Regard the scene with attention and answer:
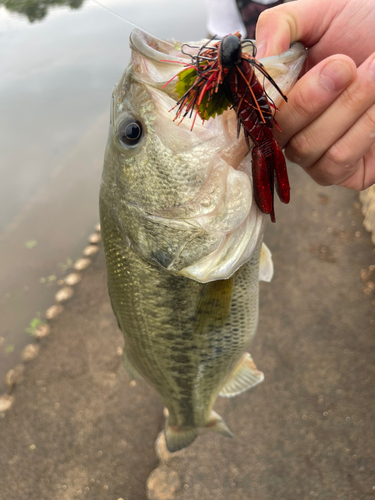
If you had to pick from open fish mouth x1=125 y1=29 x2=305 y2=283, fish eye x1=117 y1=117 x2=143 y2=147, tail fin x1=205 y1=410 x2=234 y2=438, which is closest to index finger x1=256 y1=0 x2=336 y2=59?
open fish mouth x1=125 y1=29 x2=305 y2=283

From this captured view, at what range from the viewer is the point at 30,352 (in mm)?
3180

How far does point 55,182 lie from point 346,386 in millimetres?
4881

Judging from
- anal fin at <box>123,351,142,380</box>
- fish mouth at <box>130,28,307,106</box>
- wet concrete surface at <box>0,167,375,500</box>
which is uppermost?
fish mouth at <box>130,28,307,106</box>

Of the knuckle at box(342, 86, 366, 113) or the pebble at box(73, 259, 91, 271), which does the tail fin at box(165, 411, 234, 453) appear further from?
the pebble at box(73, 259, 91, 271)

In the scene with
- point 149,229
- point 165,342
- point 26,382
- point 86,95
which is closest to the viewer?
point 149,229

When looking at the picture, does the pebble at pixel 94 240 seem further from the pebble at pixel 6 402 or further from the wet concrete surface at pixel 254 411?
the pebble at pixel 6 402

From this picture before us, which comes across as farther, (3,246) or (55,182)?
(55,182)

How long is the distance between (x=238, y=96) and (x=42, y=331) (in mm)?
3376

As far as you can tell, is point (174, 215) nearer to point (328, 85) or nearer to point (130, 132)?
point (130, 132)

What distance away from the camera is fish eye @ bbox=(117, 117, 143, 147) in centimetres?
93

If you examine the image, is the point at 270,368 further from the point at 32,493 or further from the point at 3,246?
the point at 3,246

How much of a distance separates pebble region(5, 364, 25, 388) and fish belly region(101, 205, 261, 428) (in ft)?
6.77

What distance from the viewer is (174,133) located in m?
0.88

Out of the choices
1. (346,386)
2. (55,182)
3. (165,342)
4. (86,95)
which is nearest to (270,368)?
(346,386)
